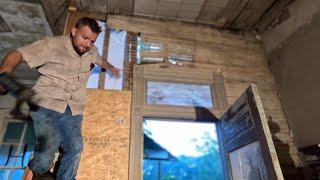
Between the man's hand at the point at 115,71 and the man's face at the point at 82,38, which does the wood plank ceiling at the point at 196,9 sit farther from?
the man's face at the point at 82,38

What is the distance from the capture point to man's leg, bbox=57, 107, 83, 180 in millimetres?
1754

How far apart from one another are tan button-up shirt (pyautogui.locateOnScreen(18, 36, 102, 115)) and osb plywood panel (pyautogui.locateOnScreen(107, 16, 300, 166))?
132 centimetres

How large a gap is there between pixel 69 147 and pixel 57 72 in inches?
24.2

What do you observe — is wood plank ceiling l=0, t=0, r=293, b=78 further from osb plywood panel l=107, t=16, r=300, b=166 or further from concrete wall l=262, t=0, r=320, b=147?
concrete wall l=262, t=0, r=320, b=147

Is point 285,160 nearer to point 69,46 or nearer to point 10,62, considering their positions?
point 69,46

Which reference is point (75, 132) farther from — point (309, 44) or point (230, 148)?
point (309, 44)

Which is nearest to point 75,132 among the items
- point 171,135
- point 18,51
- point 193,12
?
point 18,51

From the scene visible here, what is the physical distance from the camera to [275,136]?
9.80 feet

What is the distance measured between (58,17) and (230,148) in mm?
2681

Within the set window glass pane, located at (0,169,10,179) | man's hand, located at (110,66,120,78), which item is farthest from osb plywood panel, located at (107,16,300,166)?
window glass pane, located at (0,169,10,179)

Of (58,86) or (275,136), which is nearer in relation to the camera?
(58,86)

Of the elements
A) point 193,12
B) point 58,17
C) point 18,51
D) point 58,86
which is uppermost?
point 193,12

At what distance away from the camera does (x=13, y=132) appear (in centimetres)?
420

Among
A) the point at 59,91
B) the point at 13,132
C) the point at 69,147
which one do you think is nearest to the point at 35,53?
the point at 59,91
